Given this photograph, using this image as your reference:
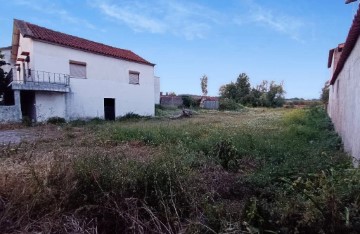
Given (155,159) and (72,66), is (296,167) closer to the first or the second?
(155,159)

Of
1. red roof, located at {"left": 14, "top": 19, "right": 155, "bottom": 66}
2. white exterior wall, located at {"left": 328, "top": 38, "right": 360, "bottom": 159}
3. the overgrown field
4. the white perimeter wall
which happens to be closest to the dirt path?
the white perimeter wall

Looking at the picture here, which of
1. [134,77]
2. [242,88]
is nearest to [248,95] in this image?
[242,88]

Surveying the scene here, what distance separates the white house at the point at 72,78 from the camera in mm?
15966

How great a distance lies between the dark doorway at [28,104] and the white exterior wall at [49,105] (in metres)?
0.48

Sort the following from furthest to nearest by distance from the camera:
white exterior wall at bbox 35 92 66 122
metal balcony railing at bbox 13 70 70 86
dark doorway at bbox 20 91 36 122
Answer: dark doorway at bbox 20 91 36 122 < white exterior wall at bbox 35 92 66 122 < metal balcony railing at bbox 13 70 70 86

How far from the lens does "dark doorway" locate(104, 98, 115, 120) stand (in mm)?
20297

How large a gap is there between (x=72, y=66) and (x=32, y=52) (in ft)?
8.76

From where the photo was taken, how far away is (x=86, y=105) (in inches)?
729

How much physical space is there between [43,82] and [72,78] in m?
2.21

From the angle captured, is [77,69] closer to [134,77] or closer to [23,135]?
[134,77]

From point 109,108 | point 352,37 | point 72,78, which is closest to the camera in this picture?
point 352,37

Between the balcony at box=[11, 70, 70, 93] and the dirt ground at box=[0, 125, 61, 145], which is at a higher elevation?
the balcony at box=[11, 70, 70, 93]

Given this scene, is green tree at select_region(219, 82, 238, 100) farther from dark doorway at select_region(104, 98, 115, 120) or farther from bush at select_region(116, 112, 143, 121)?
dark doorway at select_region(104, 98, 115, 120)

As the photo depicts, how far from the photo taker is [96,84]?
1930cm
